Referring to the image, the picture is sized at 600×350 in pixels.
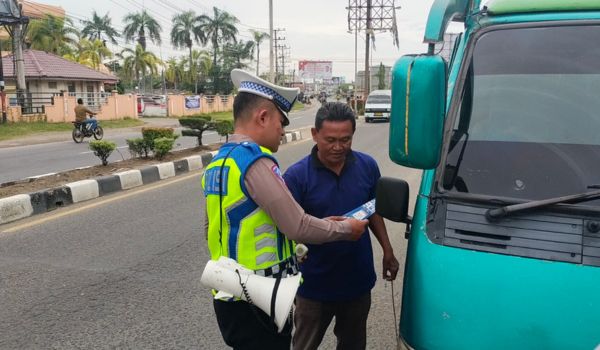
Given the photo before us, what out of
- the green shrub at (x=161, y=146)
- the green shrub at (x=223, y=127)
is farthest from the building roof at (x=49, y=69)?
the green shrub at (x=161, y=146)

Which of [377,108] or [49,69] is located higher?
[49,69]

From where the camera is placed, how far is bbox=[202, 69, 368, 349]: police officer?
1.75m

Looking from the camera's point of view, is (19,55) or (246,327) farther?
(19,55)

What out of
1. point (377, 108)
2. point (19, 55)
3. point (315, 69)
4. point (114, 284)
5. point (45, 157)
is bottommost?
point (114, 284)

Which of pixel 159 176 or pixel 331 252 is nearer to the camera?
pixel 331 252

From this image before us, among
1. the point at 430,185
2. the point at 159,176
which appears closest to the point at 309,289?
the point at 430,185

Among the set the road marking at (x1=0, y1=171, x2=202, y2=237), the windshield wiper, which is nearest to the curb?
the road marking at (x1=0, y1=171, x2=202, y2=237)

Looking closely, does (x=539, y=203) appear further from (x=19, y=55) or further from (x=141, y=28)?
(x=141, y=28)

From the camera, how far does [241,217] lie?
5.88 feet

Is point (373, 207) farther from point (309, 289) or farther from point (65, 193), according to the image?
point (65, 193)

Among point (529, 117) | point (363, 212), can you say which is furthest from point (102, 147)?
point (529, 117)

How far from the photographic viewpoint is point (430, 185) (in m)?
2.03

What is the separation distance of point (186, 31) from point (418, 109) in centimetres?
5441

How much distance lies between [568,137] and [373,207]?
2.58ft
